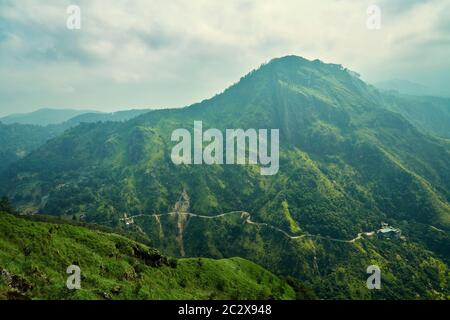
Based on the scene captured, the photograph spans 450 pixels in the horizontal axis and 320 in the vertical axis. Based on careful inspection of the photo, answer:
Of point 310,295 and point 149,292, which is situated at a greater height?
point 149,292

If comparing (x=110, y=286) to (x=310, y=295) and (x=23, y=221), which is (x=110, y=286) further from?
(x=310, y=295)
